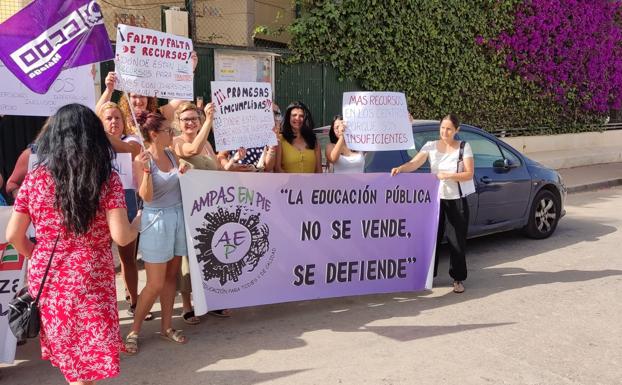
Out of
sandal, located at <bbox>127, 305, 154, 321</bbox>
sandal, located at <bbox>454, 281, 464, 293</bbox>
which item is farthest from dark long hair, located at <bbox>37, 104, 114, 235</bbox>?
sandal, located at <bbox>454, 281, 464, 293</bbox>

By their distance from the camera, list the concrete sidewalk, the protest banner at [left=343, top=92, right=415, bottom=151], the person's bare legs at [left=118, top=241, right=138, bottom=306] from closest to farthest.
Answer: the person's bare legs at [left=118, top=241, right=138, bottom=306]
the protest banner at [left=343, top=92, right=415, bottom=151]
the concrete sidewalk

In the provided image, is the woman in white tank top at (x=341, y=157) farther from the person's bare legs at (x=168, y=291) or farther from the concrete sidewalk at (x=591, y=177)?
the concrete sidewalk at (x=591, y=177)

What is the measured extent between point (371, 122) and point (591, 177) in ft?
32.2

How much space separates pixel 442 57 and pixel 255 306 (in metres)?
9.56

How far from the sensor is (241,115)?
505cm

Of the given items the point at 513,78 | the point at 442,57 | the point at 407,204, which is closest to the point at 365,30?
the point at 442,57

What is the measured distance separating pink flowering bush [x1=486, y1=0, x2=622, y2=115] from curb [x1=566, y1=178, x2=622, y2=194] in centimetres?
352

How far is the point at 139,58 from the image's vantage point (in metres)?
4.77

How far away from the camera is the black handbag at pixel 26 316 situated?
276cm

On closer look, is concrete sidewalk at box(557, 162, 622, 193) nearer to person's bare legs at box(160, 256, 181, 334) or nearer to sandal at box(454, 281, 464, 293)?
sandal at box(454, 281, 464, 293)

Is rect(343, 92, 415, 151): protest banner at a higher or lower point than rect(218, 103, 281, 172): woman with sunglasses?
higher

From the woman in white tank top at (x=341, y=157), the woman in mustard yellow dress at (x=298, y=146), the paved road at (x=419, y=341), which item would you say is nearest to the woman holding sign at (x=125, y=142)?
the paved road at (x=419, y=341)

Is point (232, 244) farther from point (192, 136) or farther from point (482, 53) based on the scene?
point (482, 53)

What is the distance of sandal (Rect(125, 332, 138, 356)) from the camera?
4.36 m
